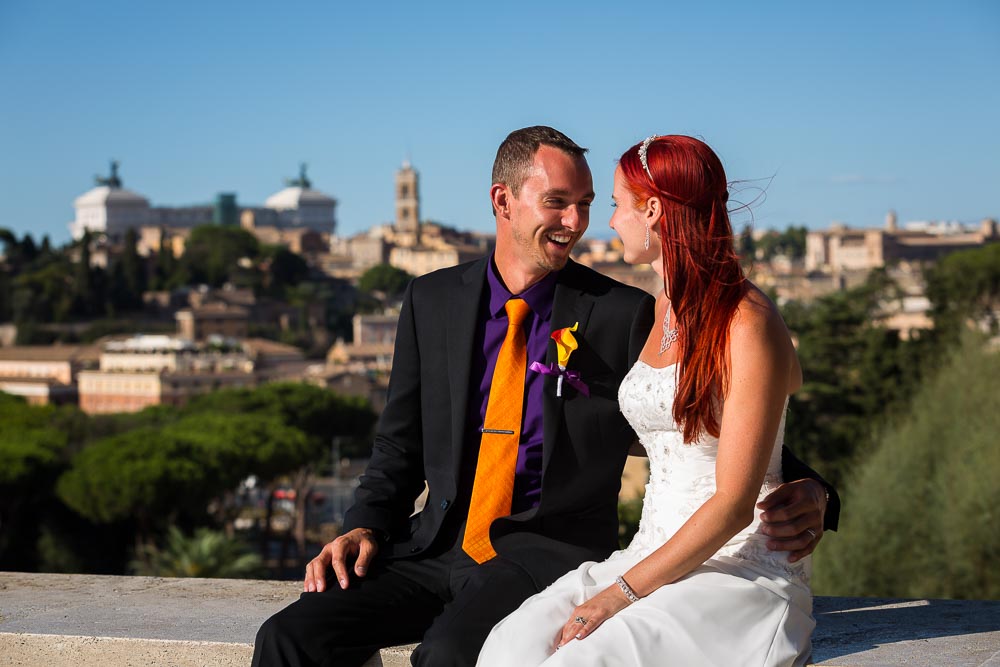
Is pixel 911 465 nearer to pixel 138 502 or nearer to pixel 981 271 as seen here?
pixel 138 502

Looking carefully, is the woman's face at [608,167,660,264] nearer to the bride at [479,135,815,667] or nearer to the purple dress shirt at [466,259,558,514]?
the bride at [479,135,815,667]

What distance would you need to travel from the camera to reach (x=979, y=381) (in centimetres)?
1306

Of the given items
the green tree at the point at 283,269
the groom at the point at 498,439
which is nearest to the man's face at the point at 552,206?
the groom at the point at 498,439

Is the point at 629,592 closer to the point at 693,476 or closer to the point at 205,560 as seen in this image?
the point at 693,476

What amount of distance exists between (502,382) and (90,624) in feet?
2.20

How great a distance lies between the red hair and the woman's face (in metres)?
0.03

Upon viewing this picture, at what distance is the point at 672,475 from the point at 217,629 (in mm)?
665

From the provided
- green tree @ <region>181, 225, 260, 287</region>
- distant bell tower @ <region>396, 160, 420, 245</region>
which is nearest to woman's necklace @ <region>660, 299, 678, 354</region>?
green tree @ <region>181, 225, 260, 287</region>

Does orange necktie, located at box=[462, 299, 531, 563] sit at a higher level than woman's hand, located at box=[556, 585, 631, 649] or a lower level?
higher

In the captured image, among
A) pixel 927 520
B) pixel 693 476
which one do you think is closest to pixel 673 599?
pixel 693 476

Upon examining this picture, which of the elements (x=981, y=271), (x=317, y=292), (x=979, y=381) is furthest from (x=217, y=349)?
(x=979, y=381)

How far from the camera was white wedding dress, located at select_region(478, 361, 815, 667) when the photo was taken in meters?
1.61

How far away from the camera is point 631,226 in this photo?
1.79m

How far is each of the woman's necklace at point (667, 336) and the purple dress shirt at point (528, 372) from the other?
0.20 m
